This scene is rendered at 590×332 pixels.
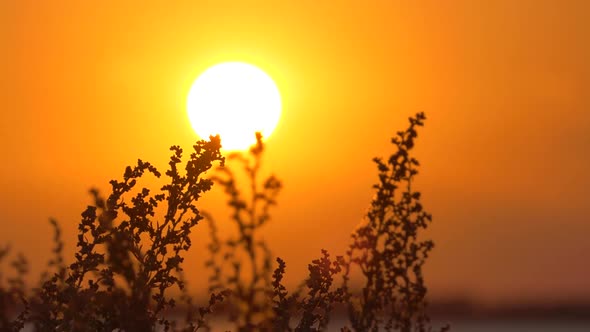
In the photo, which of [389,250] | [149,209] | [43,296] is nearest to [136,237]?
[149,209]

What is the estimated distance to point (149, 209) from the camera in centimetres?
785

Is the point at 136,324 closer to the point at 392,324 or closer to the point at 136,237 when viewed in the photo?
the point at 392,324

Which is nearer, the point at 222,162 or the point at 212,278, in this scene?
the point at 212,278

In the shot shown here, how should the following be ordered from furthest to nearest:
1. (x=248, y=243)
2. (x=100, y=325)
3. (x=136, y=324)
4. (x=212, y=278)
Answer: (x=100, y=325) → (x=212, y=278) → (x=136, y=324) → (x=248, y=243)

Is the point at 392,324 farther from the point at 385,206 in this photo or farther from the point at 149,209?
the point at 149,209

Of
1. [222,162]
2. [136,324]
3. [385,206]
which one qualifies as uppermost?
[222,162]

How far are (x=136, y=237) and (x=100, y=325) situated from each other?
2.69ft

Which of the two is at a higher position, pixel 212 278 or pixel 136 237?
pixel 136 237

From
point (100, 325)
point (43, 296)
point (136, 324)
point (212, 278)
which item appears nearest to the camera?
point (136, 324)

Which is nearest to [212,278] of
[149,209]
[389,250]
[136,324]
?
[136,324]

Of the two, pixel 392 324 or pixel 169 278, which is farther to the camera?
pixel 169 278

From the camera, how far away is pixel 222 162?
305 inches

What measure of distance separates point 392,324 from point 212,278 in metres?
1.10

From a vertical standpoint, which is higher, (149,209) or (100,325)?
(149,209)
